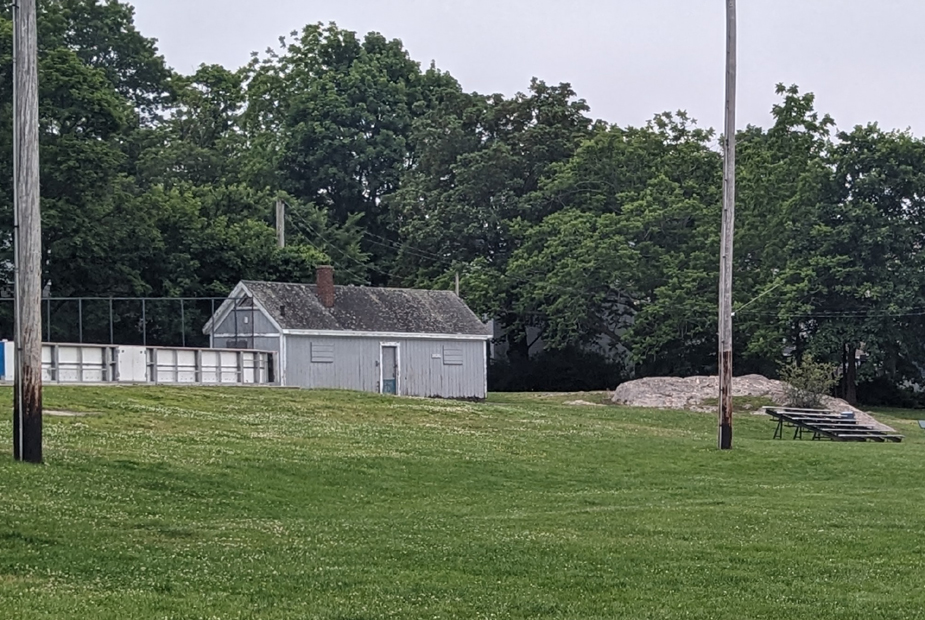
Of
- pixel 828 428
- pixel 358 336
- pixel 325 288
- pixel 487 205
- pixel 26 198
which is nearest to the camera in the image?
pixel 26 198

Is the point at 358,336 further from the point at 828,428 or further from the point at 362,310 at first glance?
the point at 828,428

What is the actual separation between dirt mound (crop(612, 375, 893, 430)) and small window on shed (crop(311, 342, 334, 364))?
511 inches

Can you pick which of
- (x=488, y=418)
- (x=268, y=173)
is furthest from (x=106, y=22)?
(x=488, y=418)

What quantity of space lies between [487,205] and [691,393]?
26.5m

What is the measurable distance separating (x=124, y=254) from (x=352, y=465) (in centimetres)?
3926

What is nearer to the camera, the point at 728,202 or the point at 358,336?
the point at 728,202

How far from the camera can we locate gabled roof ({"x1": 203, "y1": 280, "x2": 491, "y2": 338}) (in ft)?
174

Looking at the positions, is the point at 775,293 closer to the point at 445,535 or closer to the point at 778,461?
the point at 778,461

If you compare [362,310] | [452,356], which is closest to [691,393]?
[452,356]

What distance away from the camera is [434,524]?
17953 mm

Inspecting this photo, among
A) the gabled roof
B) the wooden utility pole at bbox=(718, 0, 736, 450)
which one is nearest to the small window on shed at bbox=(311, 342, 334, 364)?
the gabled roof

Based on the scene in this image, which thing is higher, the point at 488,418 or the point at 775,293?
the point at 775,293

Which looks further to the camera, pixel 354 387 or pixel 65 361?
pixel 354 387

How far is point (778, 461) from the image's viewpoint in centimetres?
2997
